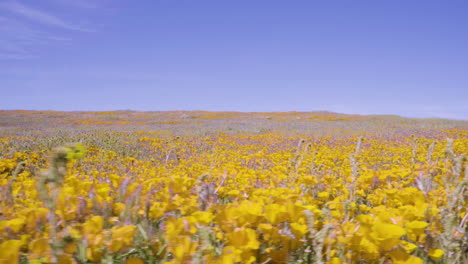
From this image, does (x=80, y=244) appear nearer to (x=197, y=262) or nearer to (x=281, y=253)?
(x=197, y=262)

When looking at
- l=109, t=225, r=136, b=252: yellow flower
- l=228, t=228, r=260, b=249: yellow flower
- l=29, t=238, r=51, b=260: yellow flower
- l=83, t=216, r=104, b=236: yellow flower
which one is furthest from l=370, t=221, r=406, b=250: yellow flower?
l=29, t=238, r=51, b=260: yellow flower

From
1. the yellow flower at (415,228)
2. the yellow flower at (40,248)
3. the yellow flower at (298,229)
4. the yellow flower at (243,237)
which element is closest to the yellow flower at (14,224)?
the yellow flower at (40,248)

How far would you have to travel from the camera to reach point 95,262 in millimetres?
1120

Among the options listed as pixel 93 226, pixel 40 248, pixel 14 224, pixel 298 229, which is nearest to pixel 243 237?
pixel 298 229

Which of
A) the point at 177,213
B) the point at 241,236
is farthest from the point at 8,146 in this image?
the point at 241,236

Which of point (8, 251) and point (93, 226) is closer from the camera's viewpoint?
point (8, 251)

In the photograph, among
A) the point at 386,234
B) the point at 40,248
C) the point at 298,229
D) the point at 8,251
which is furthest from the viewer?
the point at 298,229

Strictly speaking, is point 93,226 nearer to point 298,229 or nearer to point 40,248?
point 40,248

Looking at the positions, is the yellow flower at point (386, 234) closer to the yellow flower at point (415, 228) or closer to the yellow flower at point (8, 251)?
the yellow flower at point (415, 228)

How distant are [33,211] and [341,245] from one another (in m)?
1.25

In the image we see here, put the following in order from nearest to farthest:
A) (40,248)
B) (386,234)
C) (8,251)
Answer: (8,251) < (40,248) < (386,234)

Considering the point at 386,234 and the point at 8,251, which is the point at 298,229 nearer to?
the point at 386,234

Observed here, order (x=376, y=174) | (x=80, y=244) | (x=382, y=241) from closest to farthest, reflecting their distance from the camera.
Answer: (x=80, y=244) < (x=382, y=241) < (x=376, y=174)

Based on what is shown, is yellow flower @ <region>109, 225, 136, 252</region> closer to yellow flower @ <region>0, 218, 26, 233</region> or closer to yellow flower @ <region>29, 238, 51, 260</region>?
yellow flower @ <region>29, 238, 51, 260</region>
